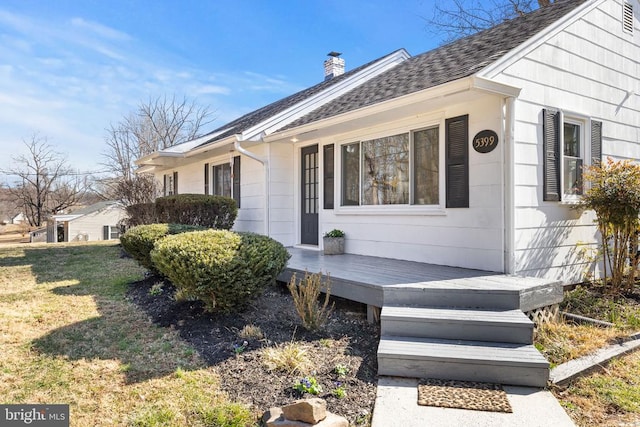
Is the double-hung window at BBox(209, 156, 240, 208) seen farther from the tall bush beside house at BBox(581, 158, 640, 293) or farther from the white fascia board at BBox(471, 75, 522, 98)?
the tall bush beside house at BBox(581, 158, 640, 293)

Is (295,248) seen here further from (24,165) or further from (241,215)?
(24,165)

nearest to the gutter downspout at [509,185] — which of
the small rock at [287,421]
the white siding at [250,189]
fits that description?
the small rock at [287,421]

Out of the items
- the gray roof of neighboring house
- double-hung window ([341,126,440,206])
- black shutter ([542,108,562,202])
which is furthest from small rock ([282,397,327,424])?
the gray roof of neighboring house

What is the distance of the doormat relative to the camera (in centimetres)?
280

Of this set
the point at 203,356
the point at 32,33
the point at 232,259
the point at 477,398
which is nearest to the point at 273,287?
the point at 232,259

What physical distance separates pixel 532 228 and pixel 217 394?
4.16m

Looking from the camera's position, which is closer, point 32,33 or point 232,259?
point 232,259

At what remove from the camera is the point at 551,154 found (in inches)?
204

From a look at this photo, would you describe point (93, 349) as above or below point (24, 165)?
below

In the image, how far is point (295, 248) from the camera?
8414mm

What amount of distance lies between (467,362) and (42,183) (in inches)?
1529

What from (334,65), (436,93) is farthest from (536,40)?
(334,65)

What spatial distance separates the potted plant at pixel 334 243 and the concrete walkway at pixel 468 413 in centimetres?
417

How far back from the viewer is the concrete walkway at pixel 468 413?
258 centimetres
